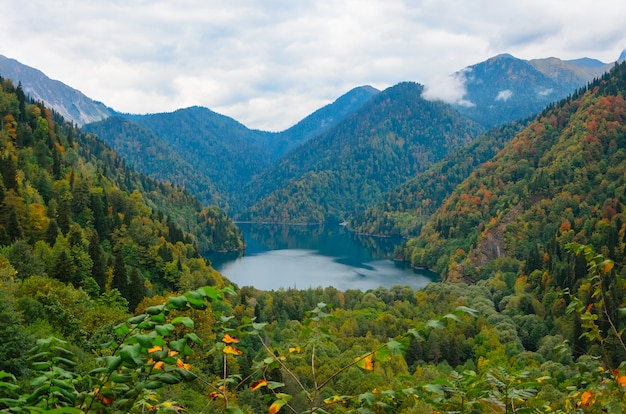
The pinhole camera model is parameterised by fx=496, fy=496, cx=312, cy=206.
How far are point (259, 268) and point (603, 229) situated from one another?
264 feet

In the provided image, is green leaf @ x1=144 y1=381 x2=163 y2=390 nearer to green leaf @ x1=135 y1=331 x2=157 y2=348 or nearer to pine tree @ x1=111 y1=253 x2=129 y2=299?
green leaf @ x1=135 y1=331 x2=157 y2=348

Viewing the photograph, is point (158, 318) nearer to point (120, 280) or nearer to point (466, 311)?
point (466, 311)

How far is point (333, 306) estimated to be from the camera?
63688 mm

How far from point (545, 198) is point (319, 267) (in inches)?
2332

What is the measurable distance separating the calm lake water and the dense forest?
12.7 m

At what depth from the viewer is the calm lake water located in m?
111

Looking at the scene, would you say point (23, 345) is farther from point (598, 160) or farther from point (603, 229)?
point (598, 160)

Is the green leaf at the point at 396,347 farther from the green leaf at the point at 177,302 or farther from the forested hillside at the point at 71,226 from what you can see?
the forested hillside at the point at 71,226

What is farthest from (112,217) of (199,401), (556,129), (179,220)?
(556,129)

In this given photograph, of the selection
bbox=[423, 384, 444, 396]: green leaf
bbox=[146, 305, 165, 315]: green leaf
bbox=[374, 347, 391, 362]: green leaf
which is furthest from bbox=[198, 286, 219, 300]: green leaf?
bbox=[423, 384, 444, 396]: green leaf

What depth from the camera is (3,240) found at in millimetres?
46281

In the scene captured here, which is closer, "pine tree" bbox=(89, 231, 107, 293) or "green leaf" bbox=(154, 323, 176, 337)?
"green leaf" bbox=(154, 323, 176, 337)

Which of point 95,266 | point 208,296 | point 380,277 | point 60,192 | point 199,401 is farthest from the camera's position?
point 380,277

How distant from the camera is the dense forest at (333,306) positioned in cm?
387
